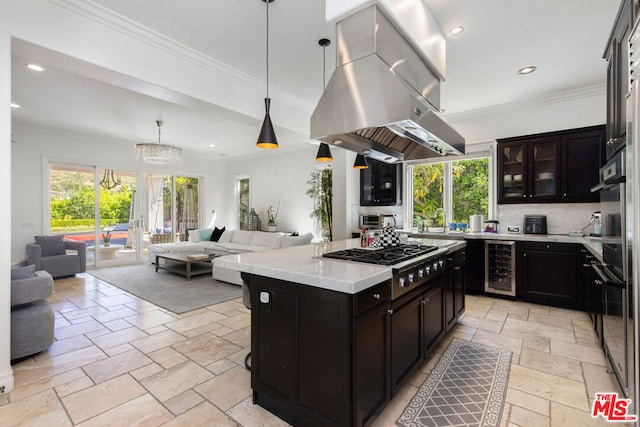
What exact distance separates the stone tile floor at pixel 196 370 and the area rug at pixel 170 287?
380mm

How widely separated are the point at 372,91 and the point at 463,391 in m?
2.19

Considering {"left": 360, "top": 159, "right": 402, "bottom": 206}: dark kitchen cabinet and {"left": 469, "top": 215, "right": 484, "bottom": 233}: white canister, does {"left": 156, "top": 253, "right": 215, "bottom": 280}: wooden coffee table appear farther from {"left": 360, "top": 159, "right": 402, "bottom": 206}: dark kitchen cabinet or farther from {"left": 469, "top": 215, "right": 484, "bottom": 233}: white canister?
{"left": 469, "top": 215, "right": 484, "bottom": 233}: white canister

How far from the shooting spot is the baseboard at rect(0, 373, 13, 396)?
6.89 feet

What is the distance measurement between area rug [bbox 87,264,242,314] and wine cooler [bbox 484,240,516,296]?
3788mm

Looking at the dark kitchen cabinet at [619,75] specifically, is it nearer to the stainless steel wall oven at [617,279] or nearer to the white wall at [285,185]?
the stainless steel wall oven at [617,279]

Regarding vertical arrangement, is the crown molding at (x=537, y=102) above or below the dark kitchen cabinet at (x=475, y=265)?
above

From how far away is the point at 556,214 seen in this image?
430 cm

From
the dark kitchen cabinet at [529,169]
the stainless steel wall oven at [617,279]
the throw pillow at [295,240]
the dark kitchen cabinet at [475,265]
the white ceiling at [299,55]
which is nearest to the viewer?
the stainless steel wall oven at [617,279]

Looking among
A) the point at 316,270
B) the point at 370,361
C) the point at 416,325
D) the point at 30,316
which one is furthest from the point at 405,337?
the point at 30,316

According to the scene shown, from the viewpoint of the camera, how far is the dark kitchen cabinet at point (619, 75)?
1773mm

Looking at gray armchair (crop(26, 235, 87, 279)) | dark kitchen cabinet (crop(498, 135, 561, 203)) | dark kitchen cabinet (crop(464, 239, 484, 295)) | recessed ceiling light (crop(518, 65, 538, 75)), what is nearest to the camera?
recessed ceiling light (crop(518, 65, 538, 75))

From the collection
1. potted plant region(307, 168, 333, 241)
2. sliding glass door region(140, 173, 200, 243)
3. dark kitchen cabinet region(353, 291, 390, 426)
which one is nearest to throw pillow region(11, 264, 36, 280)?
dark kitchen cabinet region(353, 291, 390, 426)

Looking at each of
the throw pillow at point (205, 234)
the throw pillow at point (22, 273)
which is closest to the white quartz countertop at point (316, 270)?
the throw pillow at point (22, 273)

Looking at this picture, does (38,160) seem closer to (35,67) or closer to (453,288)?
(35,67)
